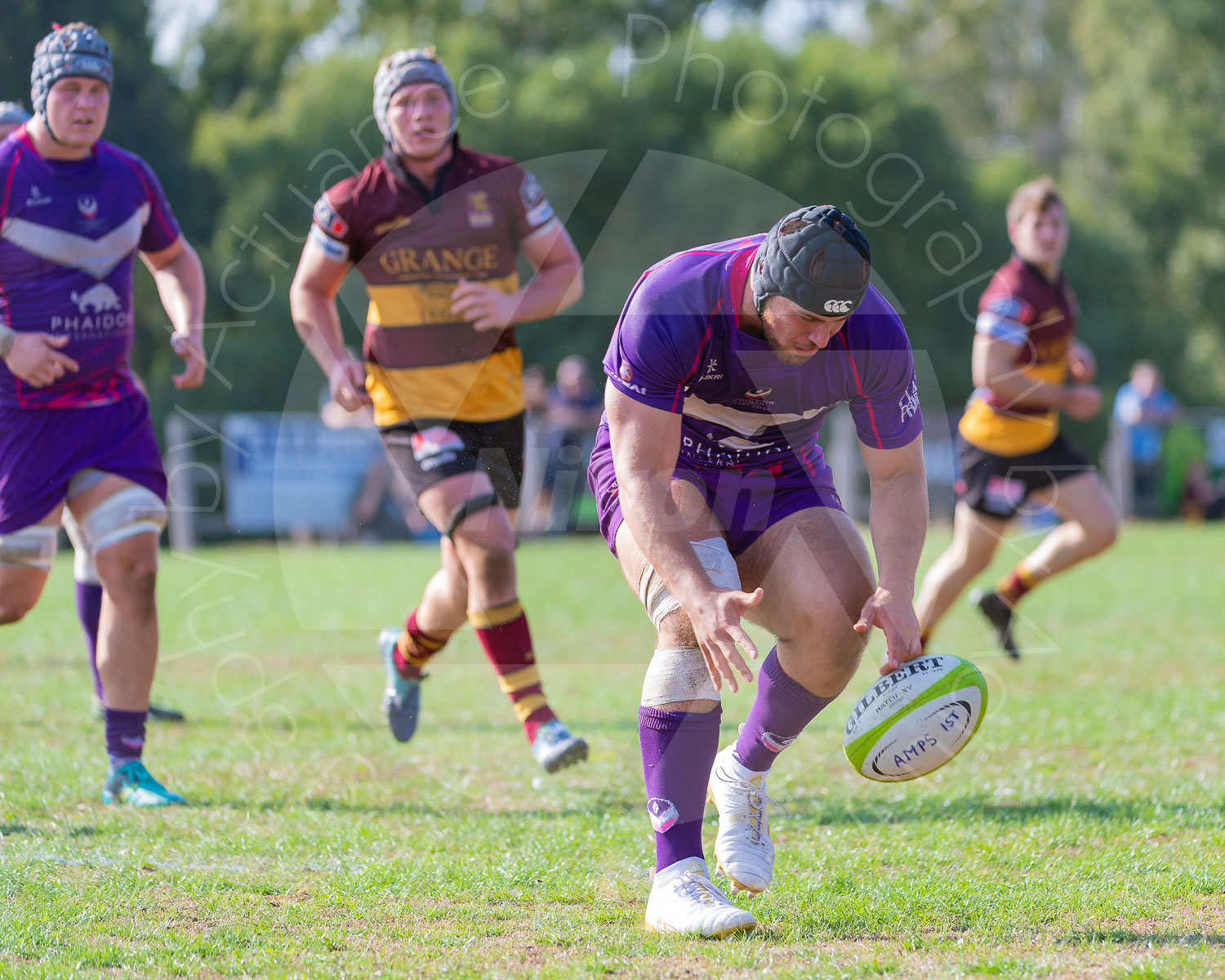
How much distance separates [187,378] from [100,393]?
32 cm

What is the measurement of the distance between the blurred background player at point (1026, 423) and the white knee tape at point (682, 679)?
3.42m

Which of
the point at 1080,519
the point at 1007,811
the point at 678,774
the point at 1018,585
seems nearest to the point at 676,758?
the point at 678,774

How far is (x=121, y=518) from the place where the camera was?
14.5 ft

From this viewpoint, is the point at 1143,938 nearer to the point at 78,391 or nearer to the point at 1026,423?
the point at 78,391

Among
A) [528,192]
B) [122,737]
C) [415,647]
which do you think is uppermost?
[528,192]

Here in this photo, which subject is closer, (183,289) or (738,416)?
(738,416)

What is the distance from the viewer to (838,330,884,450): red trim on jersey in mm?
3283

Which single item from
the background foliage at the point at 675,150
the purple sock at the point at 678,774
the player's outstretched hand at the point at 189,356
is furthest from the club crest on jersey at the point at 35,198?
the background foliage at the point at 675,150

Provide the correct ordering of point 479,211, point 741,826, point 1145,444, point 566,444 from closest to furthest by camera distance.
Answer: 1. point 741,826
2. point 479,211
3. point 566,444
4. point 1145,444

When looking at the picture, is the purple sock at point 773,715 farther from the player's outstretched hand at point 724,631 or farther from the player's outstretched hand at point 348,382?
the player's outstretched hand at point 348,382

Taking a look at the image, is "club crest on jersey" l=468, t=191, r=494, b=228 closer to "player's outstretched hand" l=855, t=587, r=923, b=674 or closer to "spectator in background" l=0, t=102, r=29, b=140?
"spectator in background" l=0, t=102, r=29, b=140

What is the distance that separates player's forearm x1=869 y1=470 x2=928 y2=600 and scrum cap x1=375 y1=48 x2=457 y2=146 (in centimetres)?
246

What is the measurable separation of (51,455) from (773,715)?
2589 millimetres

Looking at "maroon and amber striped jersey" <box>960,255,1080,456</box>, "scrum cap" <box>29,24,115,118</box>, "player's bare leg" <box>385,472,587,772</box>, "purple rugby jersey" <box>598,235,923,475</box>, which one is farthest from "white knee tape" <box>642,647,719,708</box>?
"maroon and amber striped jersey" <box>960,255,1080,456</box>
